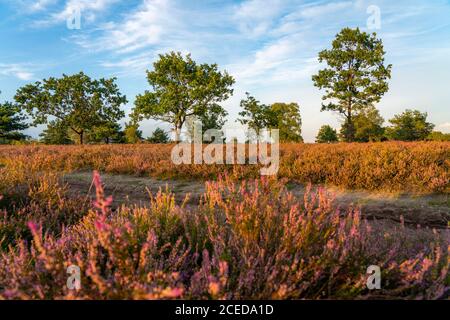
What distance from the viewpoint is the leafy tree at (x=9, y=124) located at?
4119 cm

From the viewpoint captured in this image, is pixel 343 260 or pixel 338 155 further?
pixel 338 155

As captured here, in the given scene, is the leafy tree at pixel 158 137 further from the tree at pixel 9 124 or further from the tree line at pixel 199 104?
the tree at pixel 9 124

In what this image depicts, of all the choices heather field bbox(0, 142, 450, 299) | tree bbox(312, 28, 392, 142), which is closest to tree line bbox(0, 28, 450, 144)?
tree bbox(312, 28, 392, 142)

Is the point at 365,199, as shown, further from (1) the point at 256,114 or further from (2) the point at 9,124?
(2) the point at 9,124

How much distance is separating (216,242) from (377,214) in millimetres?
4265

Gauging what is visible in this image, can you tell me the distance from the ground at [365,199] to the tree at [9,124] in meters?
39.2

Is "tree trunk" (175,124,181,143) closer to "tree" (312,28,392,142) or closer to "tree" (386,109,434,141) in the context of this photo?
"tree" (312,28,392,142)

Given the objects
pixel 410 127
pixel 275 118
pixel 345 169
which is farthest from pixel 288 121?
pixel 345 169

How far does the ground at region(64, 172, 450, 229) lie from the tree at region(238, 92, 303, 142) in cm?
2745

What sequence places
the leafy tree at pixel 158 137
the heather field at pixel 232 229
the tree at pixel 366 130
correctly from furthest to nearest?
the leafy tree at pixel 158 137 → the tree at pixel 366 130 → the heather field at pixel 232 229

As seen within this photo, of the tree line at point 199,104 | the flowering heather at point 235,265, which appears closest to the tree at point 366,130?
the tree line at point 199,104

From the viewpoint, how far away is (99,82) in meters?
39.2
